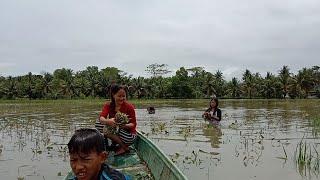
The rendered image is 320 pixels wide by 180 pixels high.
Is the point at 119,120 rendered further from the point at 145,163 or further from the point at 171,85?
the point at 171,85

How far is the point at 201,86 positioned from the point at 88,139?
268ft

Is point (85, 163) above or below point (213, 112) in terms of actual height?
above

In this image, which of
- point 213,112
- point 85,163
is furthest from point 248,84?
point 85,163

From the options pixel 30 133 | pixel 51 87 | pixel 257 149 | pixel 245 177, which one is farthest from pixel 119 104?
pixel 51 87

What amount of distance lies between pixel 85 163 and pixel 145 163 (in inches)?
184

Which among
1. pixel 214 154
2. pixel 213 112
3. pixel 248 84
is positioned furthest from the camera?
pixel 248 84

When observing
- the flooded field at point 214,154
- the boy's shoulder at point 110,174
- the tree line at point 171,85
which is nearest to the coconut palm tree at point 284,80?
the tree line at point 171,85

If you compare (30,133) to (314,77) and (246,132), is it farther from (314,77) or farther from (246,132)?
(314,77)

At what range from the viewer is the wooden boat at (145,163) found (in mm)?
5523

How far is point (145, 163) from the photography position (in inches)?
286

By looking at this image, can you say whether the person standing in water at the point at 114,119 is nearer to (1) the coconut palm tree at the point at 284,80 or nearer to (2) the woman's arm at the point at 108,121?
(2) the woman's arm at the point at 108,121

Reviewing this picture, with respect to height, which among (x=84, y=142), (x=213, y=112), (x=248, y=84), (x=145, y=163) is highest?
(x=248, y=84)

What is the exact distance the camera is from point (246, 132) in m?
14.5

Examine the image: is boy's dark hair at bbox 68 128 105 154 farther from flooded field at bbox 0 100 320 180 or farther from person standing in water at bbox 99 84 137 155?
flooded field at bbox 0 100 320 180
